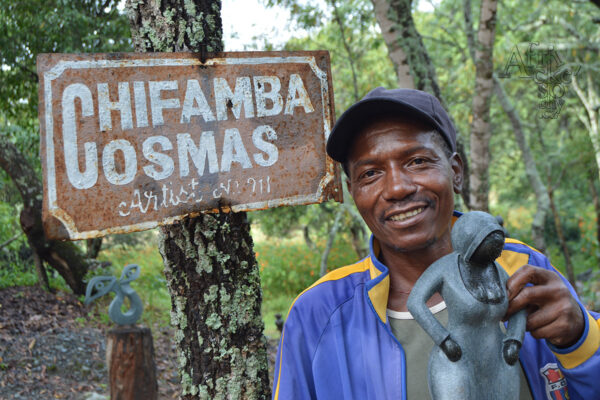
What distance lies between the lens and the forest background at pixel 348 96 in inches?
186

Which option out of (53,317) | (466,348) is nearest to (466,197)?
(466,348)

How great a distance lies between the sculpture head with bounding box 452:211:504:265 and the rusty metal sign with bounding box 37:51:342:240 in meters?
0.66

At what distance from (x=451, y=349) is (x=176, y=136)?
1.02m

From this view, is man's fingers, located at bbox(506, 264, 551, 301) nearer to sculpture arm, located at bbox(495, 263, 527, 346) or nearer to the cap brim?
sculpture arm, located at bbox(495, 263, 527, 346)

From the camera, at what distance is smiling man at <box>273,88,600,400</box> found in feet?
4.38

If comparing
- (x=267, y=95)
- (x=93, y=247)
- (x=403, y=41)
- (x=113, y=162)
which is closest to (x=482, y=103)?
(x=403, y=41)

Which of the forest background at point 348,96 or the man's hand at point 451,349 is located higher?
the forest background at point 348,96

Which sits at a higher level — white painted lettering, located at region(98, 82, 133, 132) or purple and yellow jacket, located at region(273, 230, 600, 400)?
white painted lettering, located at region(98, 82, 133, 132)

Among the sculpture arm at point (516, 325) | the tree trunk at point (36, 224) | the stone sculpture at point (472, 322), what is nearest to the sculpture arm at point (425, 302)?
the stone sculpture at point (472, 322)

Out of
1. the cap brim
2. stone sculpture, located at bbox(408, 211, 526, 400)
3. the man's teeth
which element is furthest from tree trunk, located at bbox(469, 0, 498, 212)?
stone sculpture, located at bbox(408, 211, 526, 400)

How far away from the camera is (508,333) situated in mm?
1250

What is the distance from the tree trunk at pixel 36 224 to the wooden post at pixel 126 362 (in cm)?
315

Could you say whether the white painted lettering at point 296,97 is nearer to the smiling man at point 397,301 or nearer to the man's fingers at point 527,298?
the smiling man at point 397,301

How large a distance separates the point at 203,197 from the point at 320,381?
669 mm
